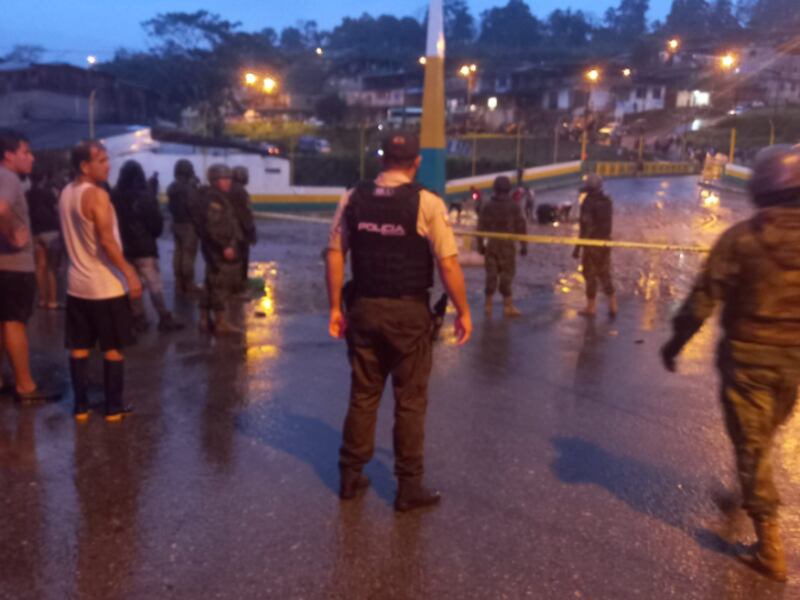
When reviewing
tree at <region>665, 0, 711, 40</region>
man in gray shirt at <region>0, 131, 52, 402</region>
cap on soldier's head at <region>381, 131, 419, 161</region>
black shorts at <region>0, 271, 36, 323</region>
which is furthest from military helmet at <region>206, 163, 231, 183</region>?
tree at <region>665, 0, 711, 40</region>

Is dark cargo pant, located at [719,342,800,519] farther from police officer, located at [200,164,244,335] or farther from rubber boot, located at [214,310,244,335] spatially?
rubber boot, located at [214,310,244,335]

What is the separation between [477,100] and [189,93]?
23.0 meters

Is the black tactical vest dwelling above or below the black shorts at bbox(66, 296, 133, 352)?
above

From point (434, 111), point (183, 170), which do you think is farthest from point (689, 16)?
point (183, 170)

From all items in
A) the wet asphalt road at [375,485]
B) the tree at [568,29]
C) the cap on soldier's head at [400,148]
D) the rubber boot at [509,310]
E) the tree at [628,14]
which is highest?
the tree at [628,14]

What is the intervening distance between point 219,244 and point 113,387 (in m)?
2.59

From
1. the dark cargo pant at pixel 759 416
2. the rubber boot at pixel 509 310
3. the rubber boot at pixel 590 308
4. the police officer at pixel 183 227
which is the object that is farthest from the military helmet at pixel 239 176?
the dark cargo pant at pixel 759 416

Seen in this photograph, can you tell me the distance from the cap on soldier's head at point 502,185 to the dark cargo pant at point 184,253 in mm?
3481

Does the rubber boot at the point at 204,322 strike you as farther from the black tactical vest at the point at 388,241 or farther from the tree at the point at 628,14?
the tree at the point at 628,14

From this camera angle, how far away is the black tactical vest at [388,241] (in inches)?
144

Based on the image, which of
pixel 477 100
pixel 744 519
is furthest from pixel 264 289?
pixel 477 100

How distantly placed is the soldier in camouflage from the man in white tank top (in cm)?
238

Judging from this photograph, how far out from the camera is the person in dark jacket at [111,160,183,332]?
737 cm

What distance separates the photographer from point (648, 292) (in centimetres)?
1129
